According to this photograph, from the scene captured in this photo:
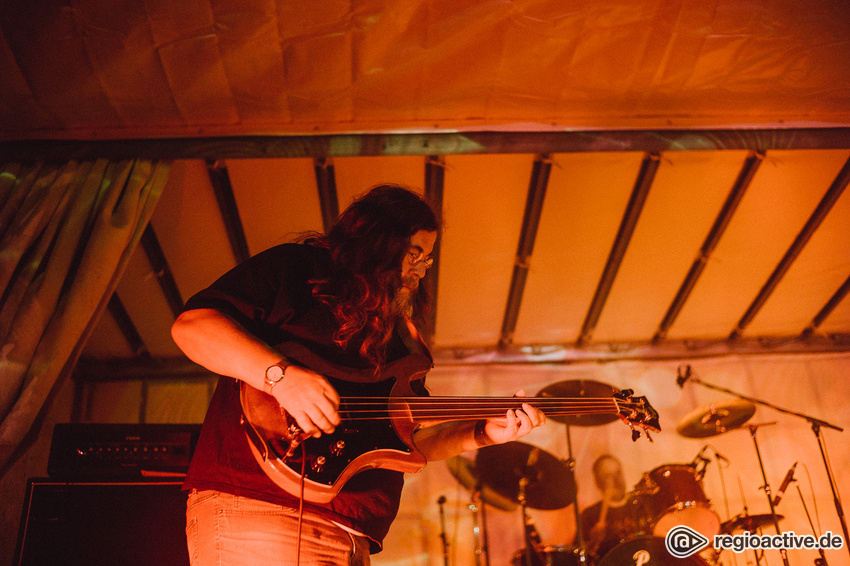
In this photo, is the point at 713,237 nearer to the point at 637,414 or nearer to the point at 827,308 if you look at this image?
the point at 827,308

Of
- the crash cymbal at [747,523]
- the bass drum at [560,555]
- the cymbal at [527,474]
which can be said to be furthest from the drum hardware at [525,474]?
the crash cymbal at [747,523]

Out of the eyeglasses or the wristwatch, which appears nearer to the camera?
the wristwatch

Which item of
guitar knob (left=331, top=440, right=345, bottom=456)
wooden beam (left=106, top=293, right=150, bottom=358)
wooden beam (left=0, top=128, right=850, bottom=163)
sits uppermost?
wooden beam (left=0, top=128, right=850, bottom=163)

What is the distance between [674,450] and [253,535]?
4.30 meters

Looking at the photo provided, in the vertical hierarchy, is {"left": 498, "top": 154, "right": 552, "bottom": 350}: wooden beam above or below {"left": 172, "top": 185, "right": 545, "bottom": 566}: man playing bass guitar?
above

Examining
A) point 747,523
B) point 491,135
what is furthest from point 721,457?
point 491,135

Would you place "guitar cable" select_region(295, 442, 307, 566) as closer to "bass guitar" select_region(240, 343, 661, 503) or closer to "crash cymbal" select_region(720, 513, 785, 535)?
"bass guitar" select_region(240, 343, 661, 503)

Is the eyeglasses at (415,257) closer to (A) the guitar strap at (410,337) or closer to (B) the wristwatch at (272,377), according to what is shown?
(A) the guitar strap at (410,337)

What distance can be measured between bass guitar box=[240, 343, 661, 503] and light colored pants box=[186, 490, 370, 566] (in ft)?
0.32

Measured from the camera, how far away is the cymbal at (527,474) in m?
4.37

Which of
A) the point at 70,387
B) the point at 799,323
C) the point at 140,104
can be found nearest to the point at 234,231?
the point at 140,104

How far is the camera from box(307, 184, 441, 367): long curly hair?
1.95 metres

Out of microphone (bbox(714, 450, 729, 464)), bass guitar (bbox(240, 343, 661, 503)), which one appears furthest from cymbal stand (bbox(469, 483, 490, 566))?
bass guitar (bbox(240, 343, 661, 503))

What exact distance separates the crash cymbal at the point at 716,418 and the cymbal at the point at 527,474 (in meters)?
1.06
